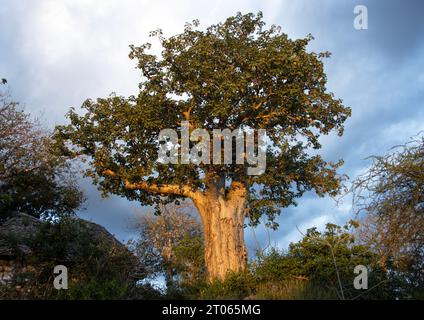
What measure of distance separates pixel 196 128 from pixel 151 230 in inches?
896

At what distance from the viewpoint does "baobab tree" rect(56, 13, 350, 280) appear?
18500 mm

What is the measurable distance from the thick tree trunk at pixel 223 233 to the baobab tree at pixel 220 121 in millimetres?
38

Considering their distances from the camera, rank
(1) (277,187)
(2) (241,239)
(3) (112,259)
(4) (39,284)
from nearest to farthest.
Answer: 1. (4) (39,284)
2. (3) (112,259)
3. (2) (241,239)
4. (1) (277,187)

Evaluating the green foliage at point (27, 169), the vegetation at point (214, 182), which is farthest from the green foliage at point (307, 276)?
the green foliage at point (27, 169)

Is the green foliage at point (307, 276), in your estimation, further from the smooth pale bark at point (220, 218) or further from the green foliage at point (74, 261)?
the green foliage at point (74, 261)

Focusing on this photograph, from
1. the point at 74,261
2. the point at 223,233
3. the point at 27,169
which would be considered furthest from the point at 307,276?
the point at 27,169

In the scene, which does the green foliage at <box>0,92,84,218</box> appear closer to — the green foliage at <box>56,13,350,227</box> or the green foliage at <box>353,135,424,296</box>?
the green foliage at <box>56,13,350,227</box>

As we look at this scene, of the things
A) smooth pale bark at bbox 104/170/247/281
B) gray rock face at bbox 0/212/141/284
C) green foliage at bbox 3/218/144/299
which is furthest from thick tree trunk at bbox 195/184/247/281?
gray rock face at bbox 0/212/141/284

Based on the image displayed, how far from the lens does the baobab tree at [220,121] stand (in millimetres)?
18500

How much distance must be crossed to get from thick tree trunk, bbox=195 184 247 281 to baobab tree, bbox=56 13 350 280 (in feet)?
0.12

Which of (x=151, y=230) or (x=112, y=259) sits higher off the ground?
(x=151, y=230)

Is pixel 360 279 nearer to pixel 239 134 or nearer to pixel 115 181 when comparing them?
pixel 239 134

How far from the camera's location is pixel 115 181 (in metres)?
20.1
